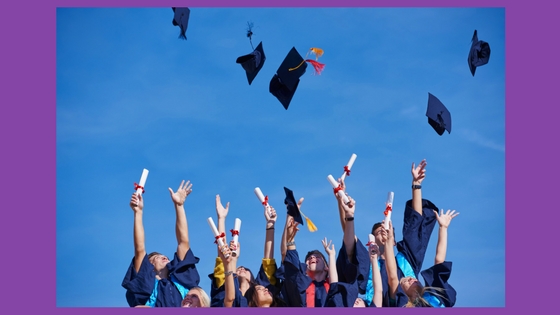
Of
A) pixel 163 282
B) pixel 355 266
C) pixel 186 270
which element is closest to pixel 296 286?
pixel 355 266

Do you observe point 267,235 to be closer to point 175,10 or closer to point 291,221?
point 291,221

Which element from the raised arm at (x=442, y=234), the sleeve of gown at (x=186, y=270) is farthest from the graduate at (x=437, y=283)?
the sleeve of gown at (x=186, y=270)

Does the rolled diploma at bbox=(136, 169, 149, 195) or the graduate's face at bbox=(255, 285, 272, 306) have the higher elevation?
the rolled diploma at bbox=(136, 169, 149, 195)

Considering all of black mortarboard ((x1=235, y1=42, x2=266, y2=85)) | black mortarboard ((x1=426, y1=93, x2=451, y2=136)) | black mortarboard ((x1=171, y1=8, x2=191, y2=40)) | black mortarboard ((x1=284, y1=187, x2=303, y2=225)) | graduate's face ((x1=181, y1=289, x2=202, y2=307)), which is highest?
black mortarboard ((x1=171, y1=8, x2=191, y2=40))

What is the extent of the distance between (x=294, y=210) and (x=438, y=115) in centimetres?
265

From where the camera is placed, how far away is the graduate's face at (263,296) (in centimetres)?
993

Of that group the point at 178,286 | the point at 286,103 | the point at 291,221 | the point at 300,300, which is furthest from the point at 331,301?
the point at 286,103

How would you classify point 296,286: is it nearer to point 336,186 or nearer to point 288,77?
point 336,186

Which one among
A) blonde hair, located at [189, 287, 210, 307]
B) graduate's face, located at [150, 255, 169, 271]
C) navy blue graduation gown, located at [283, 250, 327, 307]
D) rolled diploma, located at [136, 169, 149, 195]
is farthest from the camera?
graduate's face, located at [150, 255, 169, 271]

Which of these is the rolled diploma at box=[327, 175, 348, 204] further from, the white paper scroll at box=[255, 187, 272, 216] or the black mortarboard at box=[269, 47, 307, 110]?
the black mortarboard at box=[269, 47, 307, 110]

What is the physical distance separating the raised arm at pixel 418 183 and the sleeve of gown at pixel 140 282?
2812mm

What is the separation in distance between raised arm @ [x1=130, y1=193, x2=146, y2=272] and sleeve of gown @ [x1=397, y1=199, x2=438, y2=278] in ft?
8.65

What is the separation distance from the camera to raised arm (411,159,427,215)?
11.3 meters

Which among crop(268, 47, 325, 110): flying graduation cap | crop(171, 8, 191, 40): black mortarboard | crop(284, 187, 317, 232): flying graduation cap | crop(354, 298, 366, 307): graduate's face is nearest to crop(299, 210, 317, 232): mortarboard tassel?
crop(284, 187, 317, 232): flying graduation cap
